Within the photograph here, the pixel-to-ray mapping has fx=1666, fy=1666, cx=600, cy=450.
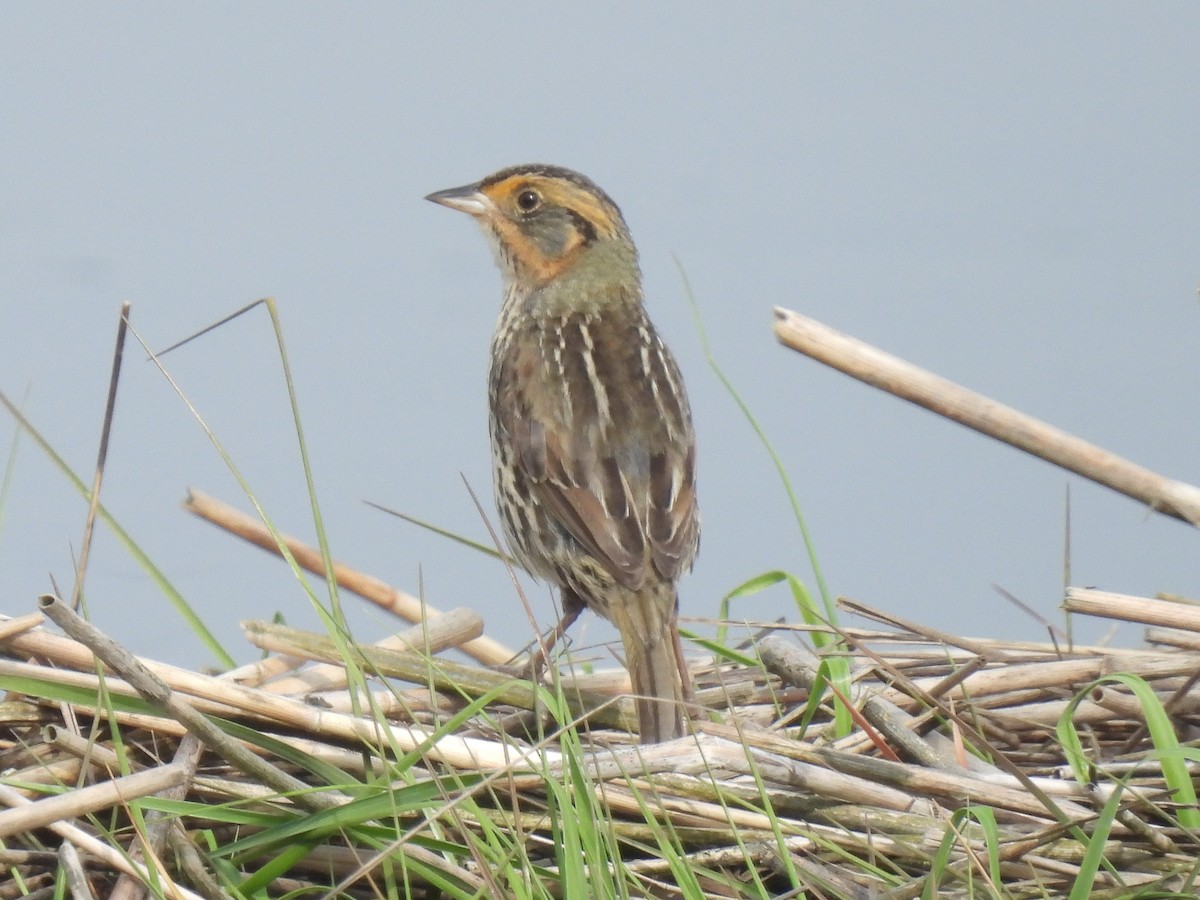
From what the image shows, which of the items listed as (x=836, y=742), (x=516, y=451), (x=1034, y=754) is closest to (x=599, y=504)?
(x=516, y=451)

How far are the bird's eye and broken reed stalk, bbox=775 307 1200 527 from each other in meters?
1.40

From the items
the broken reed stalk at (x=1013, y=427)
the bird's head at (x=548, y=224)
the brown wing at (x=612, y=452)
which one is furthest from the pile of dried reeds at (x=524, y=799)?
the bird's head at (x=548, y=224)

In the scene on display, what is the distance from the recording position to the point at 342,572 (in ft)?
14.7

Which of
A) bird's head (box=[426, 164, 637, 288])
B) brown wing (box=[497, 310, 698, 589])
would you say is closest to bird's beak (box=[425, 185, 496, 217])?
bird's head (box=[426, 164, 637, 288])

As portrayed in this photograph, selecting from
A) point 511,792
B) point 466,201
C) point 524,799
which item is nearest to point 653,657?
point 524,799

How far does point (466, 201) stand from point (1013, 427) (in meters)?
1.91

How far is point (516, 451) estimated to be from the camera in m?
3.96

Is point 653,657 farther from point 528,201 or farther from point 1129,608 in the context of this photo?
point 528,201

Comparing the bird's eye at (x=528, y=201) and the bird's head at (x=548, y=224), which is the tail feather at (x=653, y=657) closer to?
the bird's head at (x=548, y=224)

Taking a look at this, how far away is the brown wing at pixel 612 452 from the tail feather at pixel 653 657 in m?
0.05

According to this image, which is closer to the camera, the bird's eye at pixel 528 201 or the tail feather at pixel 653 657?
the tail feather at pixel 653 657

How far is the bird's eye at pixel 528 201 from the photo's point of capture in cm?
472

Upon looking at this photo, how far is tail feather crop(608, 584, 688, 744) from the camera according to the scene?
10.6 feet

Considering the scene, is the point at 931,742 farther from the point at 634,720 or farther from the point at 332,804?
the point at 332,804
